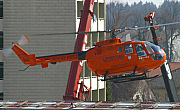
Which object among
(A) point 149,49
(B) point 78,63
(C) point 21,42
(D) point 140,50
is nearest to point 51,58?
(C) point 21,42

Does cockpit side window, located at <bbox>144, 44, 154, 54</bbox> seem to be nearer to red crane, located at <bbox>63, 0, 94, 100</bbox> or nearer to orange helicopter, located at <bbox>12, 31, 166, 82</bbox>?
orange helicopter, located at <bbox>12, 31, 166, 82</bbox>

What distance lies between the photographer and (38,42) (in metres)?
42.8

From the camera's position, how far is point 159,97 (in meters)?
76.2

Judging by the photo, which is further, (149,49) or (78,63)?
(78,63)

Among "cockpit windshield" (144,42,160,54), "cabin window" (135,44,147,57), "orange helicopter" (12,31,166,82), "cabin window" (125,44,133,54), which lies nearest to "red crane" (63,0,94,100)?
"orange helicopter" (12,31,166,82)

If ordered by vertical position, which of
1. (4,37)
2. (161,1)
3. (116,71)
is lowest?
(116,71)

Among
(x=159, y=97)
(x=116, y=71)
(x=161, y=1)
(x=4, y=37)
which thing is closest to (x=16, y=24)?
(x=4, y=37)

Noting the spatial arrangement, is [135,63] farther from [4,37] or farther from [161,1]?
[161,1]

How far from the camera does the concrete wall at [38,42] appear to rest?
4228cm

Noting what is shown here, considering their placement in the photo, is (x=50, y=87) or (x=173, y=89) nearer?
(x=173, y=89)

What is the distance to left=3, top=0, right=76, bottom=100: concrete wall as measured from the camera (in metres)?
42.3

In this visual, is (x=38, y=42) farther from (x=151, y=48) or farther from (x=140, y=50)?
(x=151, y=48)

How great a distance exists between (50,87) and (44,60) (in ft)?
40.0

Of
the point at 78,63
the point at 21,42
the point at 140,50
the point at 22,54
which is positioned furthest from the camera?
the point at 78,63
